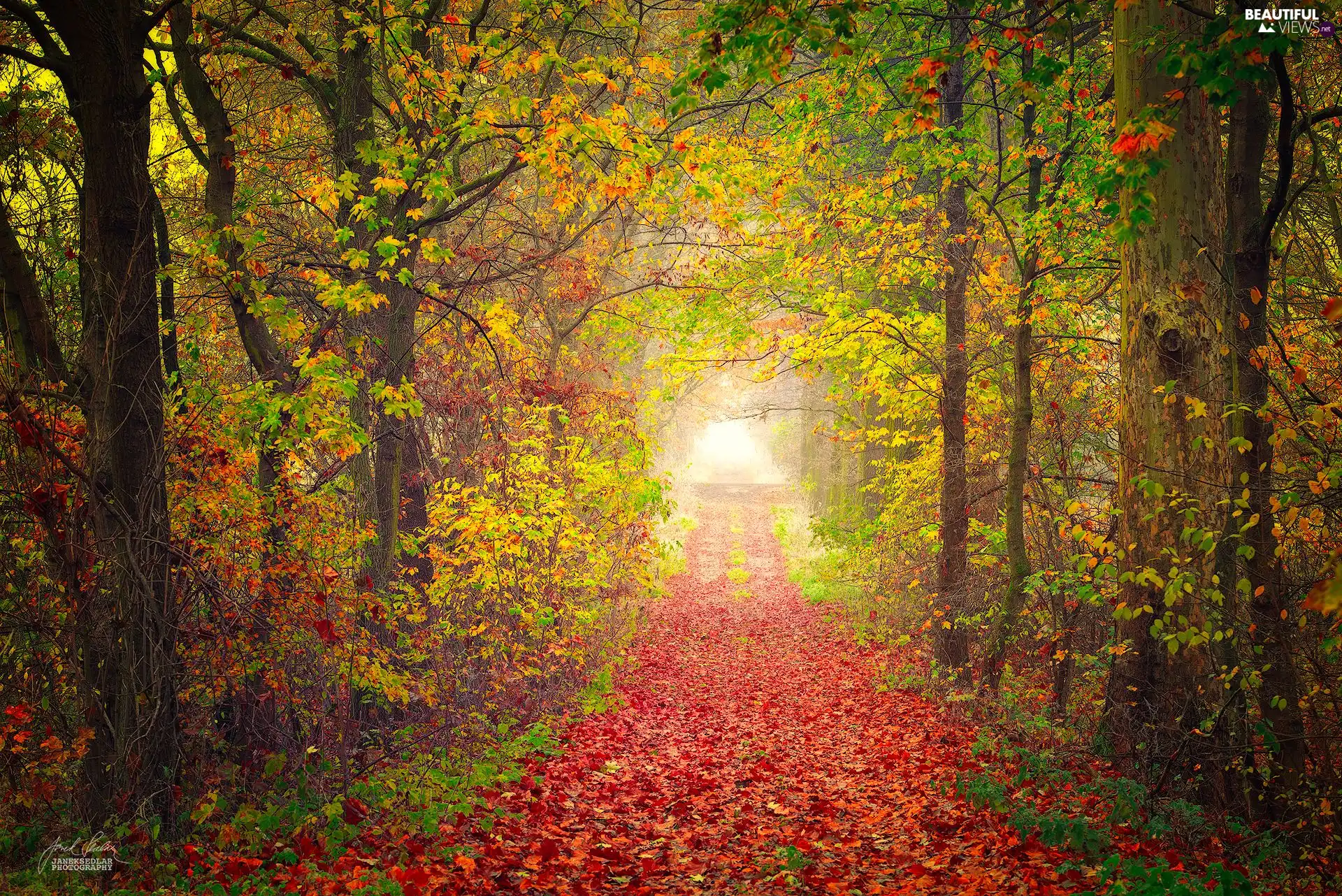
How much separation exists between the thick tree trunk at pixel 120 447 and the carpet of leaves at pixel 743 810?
5.33 ft

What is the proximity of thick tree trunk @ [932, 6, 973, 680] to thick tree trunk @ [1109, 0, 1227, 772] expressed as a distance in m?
3.45

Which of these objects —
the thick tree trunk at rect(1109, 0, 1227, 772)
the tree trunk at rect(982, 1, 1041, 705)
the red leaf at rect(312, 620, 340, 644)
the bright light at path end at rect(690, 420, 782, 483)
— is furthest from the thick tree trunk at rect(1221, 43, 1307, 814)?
the bright light at path end at rect(690, 420, 782, 483)

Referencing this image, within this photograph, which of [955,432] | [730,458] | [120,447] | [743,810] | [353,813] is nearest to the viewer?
[120,447]

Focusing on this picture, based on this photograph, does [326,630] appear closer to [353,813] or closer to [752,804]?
[353,813]

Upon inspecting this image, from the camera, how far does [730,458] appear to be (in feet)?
297

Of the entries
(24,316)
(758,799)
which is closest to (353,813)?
(758,799)

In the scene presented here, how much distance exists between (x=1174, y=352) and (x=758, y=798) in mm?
5092

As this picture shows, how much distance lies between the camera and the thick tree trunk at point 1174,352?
5.56 m

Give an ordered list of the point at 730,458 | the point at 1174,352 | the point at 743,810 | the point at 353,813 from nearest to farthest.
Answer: the point at 1174,352
the point at 353,813
the point at 743,810
the point at 730,458

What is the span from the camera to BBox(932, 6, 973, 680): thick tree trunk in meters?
9.40

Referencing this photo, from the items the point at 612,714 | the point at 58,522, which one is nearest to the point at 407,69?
the point at 58,522

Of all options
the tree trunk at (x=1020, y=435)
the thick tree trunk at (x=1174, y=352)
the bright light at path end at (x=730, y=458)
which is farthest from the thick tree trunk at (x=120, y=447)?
the bright light at path end at (x=730, y=458)

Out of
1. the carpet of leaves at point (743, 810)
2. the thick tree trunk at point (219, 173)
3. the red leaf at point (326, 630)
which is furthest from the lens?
the thick tree trunk at point (219, 173)
